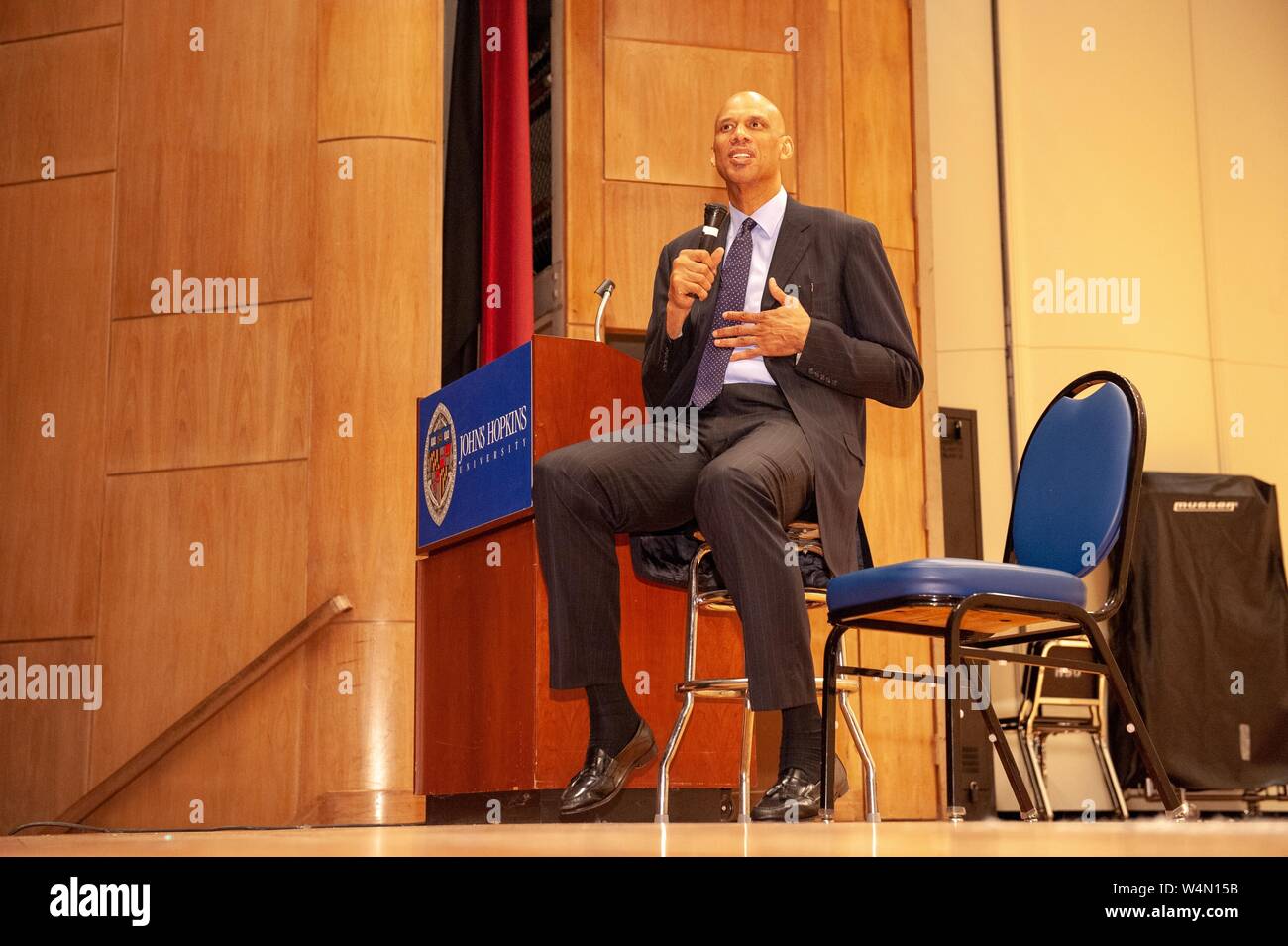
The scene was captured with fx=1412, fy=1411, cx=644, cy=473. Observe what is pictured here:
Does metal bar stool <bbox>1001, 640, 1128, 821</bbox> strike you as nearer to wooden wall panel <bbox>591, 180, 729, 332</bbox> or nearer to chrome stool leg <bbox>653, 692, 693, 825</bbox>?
wooden wall panel <bbox>591, 180, 729, 332</bbox>

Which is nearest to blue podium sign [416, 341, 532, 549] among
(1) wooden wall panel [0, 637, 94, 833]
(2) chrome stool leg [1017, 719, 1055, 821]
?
(1) wooden wall panel [0, 637, 94, 833]

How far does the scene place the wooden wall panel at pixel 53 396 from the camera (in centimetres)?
486

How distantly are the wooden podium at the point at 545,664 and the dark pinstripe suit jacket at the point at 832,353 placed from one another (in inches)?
8.6

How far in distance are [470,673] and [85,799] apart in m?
1.93

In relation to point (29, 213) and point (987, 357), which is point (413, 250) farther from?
point (987, 357)

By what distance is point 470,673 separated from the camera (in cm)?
324

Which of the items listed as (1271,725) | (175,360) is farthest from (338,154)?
(1271,725)

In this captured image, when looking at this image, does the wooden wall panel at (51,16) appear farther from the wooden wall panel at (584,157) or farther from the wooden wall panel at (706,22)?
the wooden wall panel at (706,22)

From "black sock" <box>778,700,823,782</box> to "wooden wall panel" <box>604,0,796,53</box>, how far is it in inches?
127

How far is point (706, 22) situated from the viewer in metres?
5.02

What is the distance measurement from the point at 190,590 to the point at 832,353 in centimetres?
290

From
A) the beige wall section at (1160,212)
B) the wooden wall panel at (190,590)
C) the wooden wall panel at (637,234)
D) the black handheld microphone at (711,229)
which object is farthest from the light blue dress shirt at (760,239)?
the beige wall section at (1160,212)

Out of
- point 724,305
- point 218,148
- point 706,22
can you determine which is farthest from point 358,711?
point 706,22

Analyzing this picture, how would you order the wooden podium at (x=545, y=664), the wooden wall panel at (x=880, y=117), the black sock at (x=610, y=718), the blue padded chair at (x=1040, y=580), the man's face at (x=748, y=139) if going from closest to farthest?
the blue padded chair at (x=1040, y=580)
the black sock at (x=610, y=718)
the man's face at (x=748, y=139)
the wooden podium at (x=545, y=664)
the wooden wall panel at (x=880, y=117)
